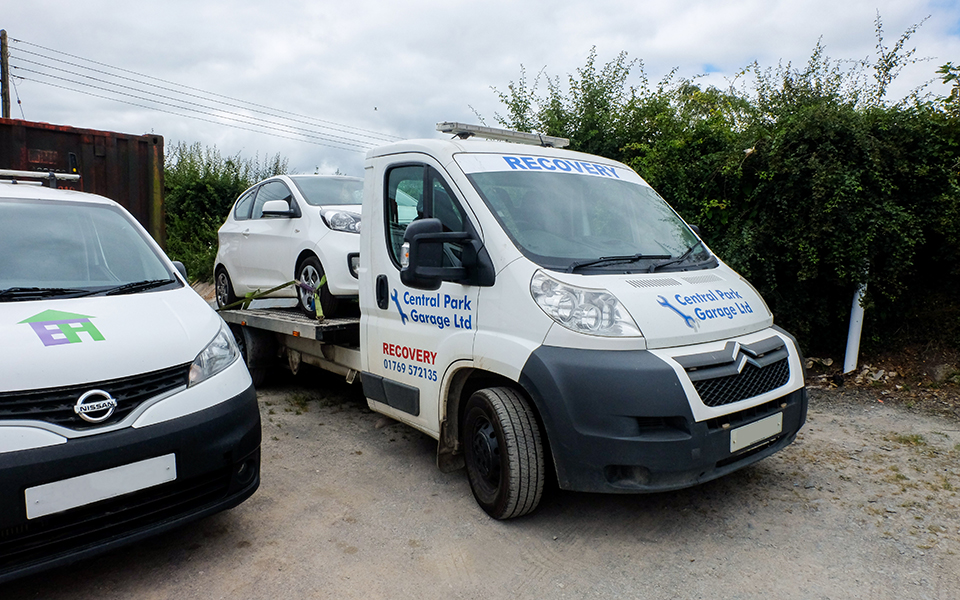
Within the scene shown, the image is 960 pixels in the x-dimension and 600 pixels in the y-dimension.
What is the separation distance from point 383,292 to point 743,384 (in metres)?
2.16

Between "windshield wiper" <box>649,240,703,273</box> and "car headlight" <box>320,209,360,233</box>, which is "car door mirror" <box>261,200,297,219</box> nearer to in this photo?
"car headlight" <box>320,209,360,233</box>

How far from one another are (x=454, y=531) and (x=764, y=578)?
4.79 feet

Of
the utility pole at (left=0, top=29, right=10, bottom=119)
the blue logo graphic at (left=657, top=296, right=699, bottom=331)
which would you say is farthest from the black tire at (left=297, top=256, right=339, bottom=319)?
the utility pole at (left=0, top=29, right=10, bottom=119)

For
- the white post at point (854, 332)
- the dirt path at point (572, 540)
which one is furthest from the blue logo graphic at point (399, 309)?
the white post at point (854, 332)

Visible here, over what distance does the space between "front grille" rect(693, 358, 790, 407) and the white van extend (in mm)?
2123

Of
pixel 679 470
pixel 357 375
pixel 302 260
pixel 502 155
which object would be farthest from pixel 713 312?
pixel 302 260

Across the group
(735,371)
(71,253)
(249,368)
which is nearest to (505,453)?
(735,371)

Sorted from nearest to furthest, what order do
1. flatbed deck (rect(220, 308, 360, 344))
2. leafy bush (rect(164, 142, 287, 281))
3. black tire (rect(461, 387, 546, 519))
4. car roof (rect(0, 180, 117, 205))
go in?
1. black tire (rect(461, 387, 546, 519))
2. car roof (rect(0, 180, 117, 205))
3. flatbed deck (rect(220, 308, 360, 344))
4. leafy bush (rect(164, 142, 287, 281))

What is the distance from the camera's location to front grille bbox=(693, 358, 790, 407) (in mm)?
2846

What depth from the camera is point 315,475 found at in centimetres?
399

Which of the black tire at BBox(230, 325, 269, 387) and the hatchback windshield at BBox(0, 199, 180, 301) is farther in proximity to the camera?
the black tire at BBox(230, 325, 269, 387)

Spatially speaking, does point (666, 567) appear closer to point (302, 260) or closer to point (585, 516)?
point (585, 516)

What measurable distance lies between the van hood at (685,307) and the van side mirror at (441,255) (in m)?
0.64

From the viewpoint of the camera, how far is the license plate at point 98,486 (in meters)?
2.33
